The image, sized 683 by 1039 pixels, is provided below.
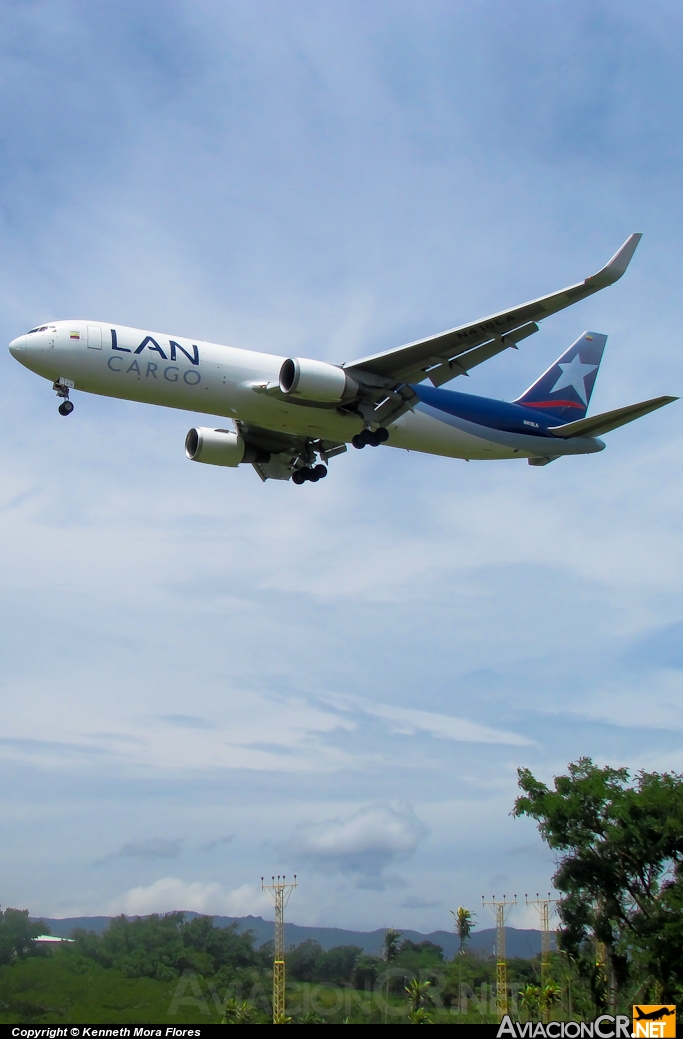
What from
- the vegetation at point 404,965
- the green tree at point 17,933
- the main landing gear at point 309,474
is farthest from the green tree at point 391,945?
the main landing gear at point 309,474

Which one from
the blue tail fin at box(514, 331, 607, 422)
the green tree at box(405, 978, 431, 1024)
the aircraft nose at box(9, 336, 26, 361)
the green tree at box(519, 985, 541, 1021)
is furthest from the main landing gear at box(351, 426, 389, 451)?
the green tree at box(519, 985, 541, 1021)

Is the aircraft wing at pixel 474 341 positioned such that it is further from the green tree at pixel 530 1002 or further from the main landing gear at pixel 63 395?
the green tree at pixel 530 1002

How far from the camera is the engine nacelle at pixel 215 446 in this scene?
102 feet

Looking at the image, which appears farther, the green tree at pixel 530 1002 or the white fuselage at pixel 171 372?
the white fuselage at pixel 171 372

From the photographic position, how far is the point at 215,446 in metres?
31.2

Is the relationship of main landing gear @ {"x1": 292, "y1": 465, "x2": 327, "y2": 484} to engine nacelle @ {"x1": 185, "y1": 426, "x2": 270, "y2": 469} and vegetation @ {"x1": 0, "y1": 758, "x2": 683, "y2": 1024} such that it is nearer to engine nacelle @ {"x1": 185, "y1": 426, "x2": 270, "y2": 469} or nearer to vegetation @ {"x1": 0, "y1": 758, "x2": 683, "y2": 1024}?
engine nacelle @ {"x1": 185, "y1": 426, "x2": 270, "y2": 469}

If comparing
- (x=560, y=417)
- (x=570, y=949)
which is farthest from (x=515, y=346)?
(x=570, y=949)

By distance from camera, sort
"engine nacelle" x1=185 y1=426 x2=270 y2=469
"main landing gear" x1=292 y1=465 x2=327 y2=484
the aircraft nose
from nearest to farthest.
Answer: the aircraft nose < "engine nacelle" x1=185 y1=426 x2=270 y2=469 < "main landing gear" x1=292 y1=465 x2=327 y2=484

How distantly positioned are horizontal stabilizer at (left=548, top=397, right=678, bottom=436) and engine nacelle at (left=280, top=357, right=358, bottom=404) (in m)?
8.12

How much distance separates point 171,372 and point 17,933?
14.1m

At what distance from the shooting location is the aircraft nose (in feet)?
82.8

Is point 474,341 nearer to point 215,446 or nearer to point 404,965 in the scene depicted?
point 215,446

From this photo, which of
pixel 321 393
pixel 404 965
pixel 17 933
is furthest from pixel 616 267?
pixel 17 933

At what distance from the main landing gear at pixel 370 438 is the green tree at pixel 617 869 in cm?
1655
